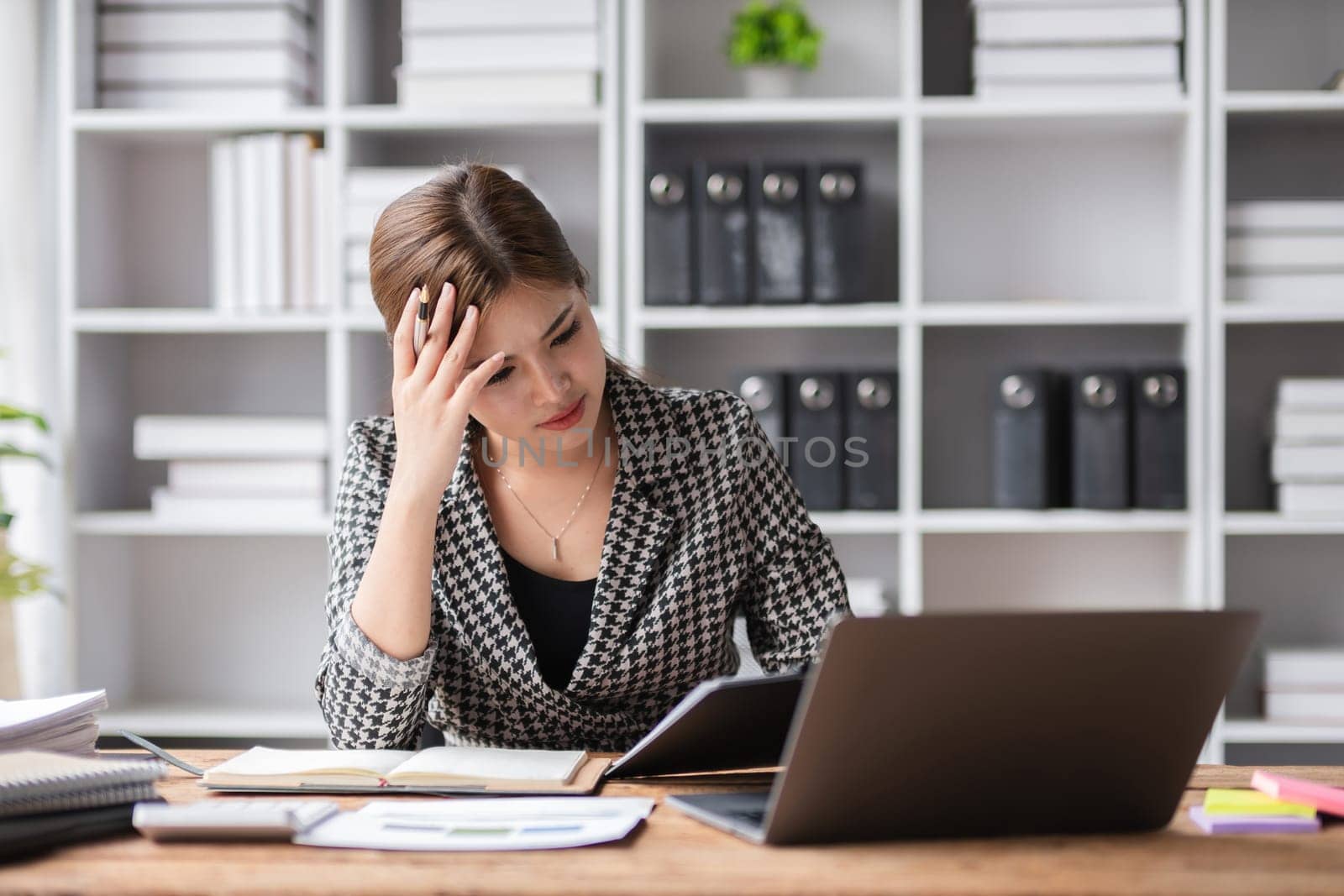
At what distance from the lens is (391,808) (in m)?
0.88

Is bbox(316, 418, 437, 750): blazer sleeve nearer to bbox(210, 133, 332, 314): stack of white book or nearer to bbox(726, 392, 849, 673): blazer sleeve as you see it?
bbox(726, 392, 849, 673): blazer sleeve

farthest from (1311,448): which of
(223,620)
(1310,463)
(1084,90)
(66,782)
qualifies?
(223,620)

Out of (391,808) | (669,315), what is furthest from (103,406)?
(391,808)

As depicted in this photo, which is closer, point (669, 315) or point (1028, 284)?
point (669, 315)

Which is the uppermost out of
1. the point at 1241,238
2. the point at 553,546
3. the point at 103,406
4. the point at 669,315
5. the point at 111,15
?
the point at 111,15

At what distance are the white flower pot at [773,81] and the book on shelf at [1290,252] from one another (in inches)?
37.1

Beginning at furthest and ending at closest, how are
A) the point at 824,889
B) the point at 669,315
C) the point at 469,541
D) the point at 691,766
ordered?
the point at 669,315, the point at 469,541, the point at 691,766, the point at 824,889

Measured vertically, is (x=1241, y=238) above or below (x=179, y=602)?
above

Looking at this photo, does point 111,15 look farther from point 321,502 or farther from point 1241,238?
point 1241,238

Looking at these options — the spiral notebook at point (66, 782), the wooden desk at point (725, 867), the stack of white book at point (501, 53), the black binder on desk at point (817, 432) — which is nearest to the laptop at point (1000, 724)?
the wooden desk at point (725, 867)

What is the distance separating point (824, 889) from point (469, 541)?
748 mm

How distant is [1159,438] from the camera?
7.26 feet

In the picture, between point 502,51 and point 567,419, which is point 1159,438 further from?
point 502,51

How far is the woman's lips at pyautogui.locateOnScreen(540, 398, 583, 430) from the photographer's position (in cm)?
131
